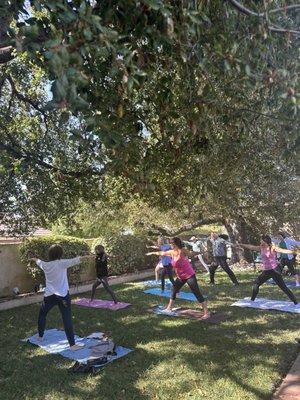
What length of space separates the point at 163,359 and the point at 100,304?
198 inches

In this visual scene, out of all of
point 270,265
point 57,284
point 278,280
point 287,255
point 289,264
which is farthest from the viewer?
point 289,264

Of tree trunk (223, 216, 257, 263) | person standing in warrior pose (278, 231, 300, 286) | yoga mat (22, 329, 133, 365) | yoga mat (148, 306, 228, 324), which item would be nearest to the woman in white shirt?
yoga mat (22, 329, 133, 365)

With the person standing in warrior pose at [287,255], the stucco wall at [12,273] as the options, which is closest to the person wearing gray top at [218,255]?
the person standing in warrior pose at [287,255]

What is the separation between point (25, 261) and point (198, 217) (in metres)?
9.05

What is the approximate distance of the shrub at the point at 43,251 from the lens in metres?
13.1

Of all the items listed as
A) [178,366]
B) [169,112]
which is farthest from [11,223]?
[169,112]

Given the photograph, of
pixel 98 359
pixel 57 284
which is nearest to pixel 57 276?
pixel 57 284

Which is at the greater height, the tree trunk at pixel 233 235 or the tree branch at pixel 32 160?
the tree branch at pixel 32 160

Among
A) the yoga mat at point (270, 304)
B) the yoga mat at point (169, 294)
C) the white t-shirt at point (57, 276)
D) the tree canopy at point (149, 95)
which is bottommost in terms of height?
the yoga mat at point (270, 304)

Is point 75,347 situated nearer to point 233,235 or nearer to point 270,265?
point 270,265

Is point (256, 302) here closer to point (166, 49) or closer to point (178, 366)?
point (178, 366)

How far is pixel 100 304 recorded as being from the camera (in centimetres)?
1159

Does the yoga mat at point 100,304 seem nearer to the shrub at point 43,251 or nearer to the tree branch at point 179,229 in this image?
the shrub at point 43,251

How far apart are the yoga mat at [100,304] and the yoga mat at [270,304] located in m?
2.99
